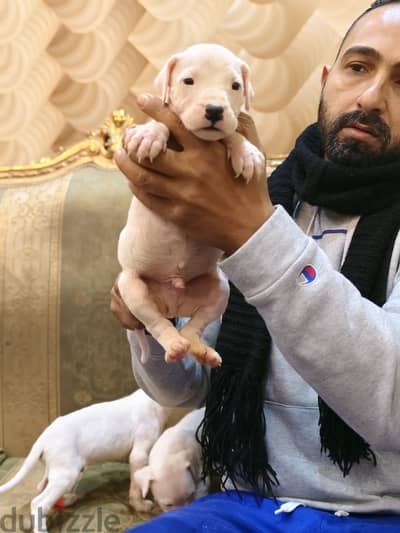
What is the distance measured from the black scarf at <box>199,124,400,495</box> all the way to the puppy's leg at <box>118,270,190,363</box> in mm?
259

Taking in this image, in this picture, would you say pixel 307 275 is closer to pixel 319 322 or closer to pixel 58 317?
pixel 319 322

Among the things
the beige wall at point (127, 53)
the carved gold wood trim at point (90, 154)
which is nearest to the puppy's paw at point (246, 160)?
the carved gold wood trim at point (90, 154)

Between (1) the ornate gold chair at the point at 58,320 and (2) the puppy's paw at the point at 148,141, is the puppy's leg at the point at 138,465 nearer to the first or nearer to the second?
(1) the ornate gold chair at the point at 58,320

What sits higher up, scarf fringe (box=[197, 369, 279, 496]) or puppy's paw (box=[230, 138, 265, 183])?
puppy's paw (box=[230, 138, 265, 183])

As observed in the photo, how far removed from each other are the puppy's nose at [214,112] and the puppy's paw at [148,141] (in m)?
0.07

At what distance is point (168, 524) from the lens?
0.80 m

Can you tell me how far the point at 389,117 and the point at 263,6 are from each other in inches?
35.9

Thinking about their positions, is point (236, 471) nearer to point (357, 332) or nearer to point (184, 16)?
point (357, 332)

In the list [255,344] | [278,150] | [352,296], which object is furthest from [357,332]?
[278,150]

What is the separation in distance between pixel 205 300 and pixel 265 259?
0.12 m

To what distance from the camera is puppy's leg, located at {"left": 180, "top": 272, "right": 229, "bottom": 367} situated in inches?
30.0

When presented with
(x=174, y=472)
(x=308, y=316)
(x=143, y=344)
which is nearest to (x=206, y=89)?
(x=308, y=316)

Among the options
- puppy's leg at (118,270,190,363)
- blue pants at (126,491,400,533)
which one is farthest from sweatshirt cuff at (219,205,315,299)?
blue pants at (126,491,400,533)

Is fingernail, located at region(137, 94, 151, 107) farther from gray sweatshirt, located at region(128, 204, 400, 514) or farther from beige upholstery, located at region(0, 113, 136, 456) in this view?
beige upholstery, located at region(0, 113, 136, 456)
